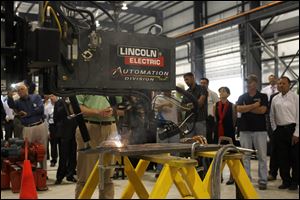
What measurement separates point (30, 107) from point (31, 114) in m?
0.08

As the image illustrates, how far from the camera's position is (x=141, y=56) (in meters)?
1.45

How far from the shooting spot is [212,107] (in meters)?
3.92

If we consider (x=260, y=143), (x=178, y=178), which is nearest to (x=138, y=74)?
(x=178, y=178)

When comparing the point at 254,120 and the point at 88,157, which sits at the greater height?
the point at 254,120

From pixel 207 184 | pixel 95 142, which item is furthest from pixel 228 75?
pixel 207 184

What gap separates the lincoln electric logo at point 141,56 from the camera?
1420 millimetres

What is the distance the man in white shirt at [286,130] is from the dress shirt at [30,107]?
8.41 feet

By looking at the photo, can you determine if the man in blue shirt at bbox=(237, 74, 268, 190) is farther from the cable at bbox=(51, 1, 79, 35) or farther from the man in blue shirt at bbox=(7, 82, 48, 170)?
the cable at bbox=(51, 1, 79, 35)

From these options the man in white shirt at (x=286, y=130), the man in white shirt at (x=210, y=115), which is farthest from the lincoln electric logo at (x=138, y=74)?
the man in white shirt at (x=286, y=130)

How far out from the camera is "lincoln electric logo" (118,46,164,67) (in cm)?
142

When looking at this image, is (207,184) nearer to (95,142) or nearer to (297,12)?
(95,142)

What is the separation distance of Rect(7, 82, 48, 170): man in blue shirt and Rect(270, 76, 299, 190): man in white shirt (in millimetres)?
2556

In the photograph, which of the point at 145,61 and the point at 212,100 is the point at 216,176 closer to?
the point at 145,61

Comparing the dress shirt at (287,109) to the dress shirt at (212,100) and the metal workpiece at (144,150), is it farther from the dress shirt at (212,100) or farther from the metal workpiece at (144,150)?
the metal workpiece at (144,150)
